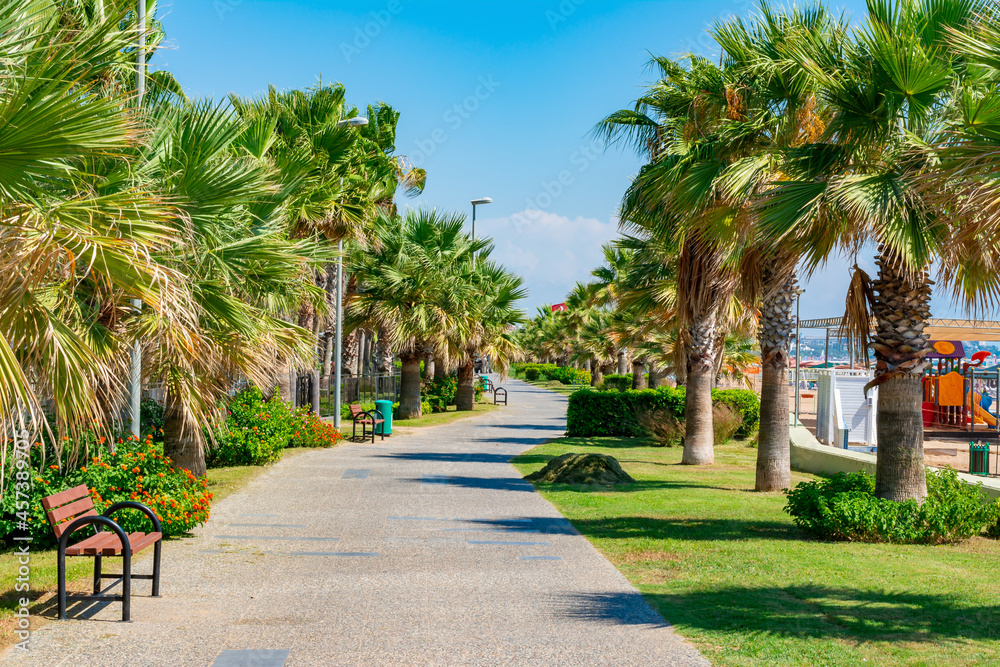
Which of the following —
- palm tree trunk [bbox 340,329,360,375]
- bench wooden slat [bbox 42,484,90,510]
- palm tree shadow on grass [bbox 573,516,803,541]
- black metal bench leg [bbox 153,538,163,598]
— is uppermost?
palm tree trunk [bbox 340,329,360,375]

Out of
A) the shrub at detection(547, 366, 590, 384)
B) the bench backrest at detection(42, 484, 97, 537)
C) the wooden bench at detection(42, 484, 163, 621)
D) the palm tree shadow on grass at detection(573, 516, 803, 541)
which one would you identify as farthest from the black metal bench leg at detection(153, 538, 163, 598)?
the shrub at detection(547, 366, 590, 384)

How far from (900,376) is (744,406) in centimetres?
1463

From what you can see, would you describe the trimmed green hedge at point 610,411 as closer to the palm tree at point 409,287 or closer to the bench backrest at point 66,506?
the palm tree at point 409,287

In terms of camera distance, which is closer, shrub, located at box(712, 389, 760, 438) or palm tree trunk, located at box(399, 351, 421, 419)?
shrub, located at box(712, 389, 760, 438)

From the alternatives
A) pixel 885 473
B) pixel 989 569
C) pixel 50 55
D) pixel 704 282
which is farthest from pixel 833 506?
pixel 50 55

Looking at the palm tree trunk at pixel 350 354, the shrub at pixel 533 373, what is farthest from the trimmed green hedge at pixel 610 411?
the shrub at pixel 533 373

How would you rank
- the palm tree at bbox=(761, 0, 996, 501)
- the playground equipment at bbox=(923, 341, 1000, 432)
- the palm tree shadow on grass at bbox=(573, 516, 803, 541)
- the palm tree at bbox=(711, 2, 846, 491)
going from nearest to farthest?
the palm tree at bbox=(761, 0, 996, 501), the palm tree shadow on grass at bbox=(573, 516, 803, 541), the palm tree at bbox=(711, 2, 846, 491), the playground equipment at bbox=(923, 341, 1000, 432)

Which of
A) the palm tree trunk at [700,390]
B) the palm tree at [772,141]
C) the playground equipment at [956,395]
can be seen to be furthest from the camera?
the playground equipment at [956,395]

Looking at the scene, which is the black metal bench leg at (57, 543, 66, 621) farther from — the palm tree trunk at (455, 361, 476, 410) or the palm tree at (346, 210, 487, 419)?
the palm tree trunk at (455, 361, 476, 410)

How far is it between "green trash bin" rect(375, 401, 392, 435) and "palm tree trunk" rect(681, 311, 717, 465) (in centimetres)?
843

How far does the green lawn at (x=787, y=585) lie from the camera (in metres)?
5.41

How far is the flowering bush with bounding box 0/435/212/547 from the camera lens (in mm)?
7965

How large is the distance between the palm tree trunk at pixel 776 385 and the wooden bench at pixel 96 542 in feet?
30.9

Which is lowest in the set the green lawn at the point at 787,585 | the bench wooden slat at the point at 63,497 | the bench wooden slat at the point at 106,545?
the green lawn at the point at 787,585
